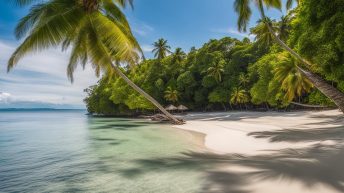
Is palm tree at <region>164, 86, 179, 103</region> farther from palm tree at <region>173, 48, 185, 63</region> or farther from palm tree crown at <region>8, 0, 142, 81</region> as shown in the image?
palm tree crown at <region>8, 0, 142, 81</region>

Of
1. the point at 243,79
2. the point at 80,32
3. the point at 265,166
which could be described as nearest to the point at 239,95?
the point at 243,79

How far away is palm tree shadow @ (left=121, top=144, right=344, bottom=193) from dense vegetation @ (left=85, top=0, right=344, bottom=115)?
11.5 ft

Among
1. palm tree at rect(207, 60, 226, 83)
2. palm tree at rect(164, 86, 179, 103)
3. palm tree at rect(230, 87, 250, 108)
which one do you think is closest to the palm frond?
palm tree at rect(230, 87, 250, 108)

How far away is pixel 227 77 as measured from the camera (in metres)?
42.0

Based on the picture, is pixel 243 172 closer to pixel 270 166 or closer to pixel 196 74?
pixel 270 166

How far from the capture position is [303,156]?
7.62 meters

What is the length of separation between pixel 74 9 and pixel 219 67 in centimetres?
3160

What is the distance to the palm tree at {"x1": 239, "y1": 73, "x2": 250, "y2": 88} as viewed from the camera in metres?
37.7

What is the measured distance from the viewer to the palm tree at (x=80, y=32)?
1047 cm

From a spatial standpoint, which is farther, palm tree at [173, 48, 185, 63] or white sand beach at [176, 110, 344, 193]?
palm tree at [173, 48, 185, 63]

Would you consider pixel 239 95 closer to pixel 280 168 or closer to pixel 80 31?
pixel 80 31

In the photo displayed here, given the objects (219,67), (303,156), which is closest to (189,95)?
(219,67)

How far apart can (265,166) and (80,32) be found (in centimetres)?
1110

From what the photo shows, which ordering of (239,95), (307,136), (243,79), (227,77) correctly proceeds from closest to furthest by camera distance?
(307,136), (239,95), (243,79), (227,77)
